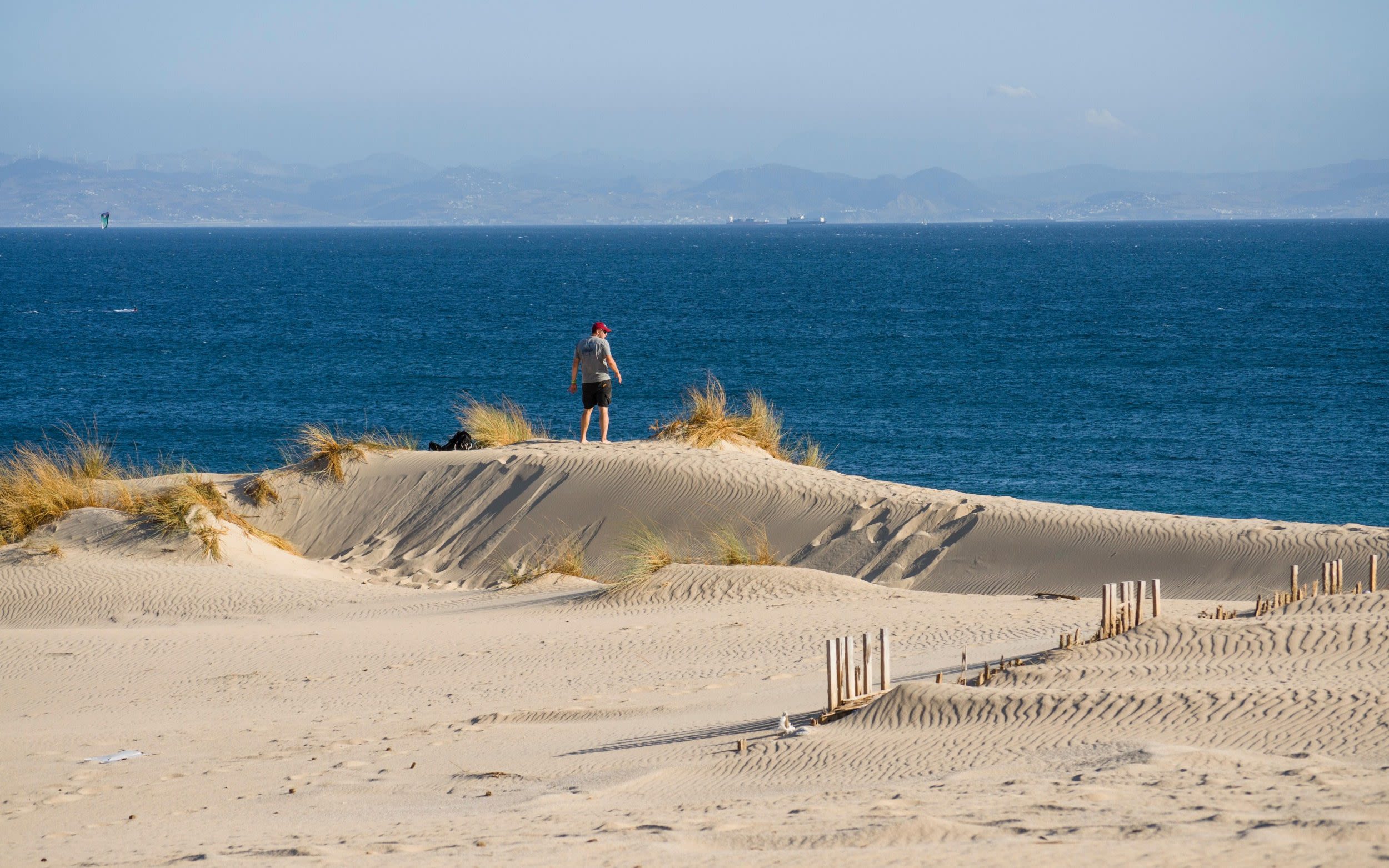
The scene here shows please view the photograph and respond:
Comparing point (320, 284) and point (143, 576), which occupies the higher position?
point (320, 284)

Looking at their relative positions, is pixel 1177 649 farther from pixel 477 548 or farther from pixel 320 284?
pixel 320 284

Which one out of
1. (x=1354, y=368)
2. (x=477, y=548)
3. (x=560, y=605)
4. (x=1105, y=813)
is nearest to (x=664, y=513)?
(x=477, y=548)

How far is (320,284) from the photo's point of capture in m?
78.0

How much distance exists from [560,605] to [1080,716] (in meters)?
6.30

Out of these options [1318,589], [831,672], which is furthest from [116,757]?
[1318,589]

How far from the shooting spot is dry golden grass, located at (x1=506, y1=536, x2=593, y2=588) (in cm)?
1403

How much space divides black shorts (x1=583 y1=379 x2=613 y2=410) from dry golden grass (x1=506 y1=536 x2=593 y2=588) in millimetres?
1755

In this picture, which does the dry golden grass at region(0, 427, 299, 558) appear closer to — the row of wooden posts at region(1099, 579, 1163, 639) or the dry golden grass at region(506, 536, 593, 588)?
the dry golden grass at region(506, 536, 593, 588)

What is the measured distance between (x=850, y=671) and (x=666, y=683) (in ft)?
6.68

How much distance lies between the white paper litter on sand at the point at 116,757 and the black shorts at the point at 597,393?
8538 millimetres

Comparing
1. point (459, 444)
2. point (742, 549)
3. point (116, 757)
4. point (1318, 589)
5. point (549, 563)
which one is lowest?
point (549, 563)

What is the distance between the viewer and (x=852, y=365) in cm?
3922

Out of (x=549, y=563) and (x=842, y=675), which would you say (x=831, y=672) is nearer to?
(x=842, y=675)

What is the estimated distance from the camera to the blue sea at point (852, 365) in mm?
24812
